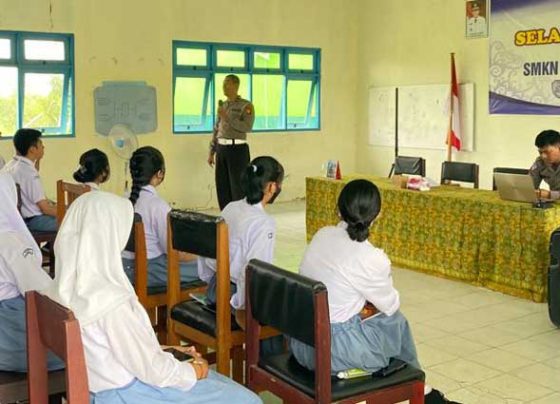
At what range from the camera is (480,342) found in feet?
14.3

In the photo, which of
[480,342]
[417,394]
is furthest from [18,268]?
[480,342]

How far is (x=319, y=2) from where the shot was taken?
1052 cm

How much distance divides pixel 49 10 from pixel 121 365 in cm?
719

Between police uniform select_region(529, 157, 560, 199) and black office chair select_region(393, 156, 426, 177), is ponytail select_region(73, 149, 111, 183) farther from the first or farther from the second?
black office chair select_region(393, 156, 426, 177)

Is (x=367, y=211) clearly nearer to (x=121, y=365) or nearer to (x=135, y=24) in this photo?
(x=121, y=365)

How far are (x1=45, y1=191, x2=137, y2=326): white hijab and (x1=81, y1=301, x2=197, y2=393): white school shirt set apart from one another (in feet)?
0.11

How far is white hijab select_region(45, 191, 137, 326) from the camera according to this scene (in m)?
2.02

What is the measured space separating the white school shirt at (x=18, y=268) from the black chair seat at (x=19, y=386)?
31 cm

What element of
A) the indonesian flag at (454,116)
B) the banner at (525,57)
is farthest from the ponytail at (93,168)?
the indonesian flag at (454,116)

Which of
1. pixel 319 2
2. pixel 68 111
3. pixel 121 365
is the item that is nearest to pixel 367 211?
pixel 121 365

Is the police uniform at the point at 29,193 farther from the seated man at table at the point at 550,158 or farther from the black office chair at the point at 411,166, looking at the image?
the black office chair at the point at 411,166

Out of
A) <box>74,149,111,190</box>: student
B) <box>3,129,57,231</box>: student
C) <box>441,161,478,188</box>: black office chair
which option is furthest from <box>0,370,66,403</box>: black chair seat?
<box>441,161,478,188</box>: black office chair

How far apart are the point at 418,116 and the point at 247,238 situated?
7.15 metres

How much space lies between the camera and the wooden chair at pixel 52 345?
185 centimetres
